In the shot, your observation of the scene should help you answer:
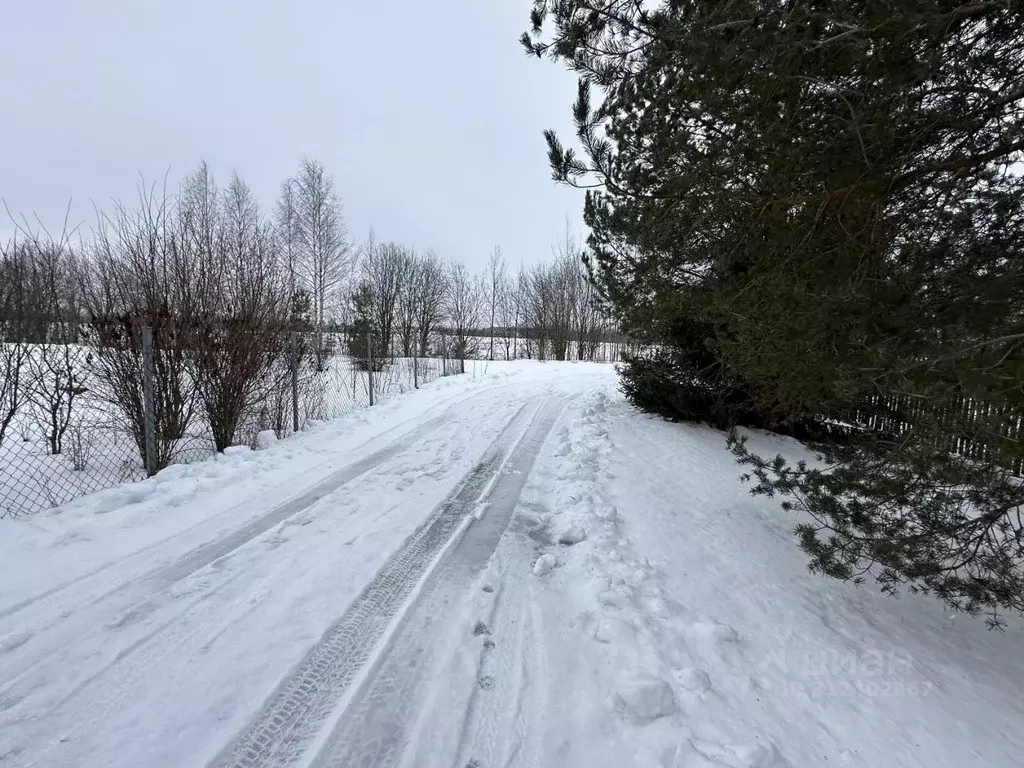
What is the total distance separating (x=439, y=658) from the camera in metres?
2.27

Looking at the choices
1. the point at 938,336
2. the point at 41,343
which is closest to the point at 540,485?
the point at 938,336

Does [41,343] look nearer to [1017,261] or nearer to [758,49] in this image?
[758,49]

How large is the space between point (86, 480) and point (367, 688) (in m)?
5.51

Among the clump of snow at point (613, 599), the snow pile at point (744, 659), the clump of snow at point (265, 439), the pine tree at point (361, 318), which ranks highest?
the pine tree at point (361, 318)

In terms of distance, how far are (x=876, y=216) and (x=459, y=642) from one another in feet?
11.5

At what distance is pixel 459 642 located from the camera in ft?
7.86

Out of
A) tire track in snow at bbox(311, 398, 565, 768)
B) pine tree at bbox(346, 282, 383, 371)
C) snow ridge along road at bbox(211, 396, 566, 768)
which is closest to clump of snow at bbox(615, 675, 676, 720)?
tire track in snow at bbox(311, 398, 565, 768)

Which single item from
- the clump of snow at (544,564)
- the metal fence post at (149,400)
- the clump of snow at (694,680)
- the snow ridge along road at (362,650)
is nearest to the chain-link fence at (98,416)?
the metal fence post at (149,400)

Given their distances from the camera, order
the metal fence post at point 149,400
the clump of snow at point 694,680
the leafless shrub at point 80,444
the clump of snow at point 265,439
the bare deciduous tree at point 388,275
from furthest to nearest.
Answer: the bare deciduous tree at point 388,275
the clump of snow at point 265,439
the leafless shrub at point 80,444
the metal fence post at point 149,400
the clump of snow at point 694,680

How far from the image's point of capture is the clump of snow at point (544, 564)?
10.3 ft

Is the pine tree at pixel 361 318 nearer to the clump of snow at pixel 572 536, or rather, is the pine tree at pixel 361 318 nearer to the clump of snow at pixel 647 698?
the clump of snow at pixel 572 536

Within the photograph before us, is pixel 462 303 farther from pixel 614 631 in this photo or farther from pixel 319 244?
pixel 614 631

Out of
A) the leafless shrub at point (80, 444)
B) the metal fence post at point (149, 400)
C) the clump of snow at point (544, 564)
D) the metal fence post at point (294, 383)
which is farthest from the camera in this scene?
the metal fence post at point (294, 383)

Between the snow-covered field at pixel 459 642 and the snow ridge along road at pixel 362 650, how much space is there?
14 mm
